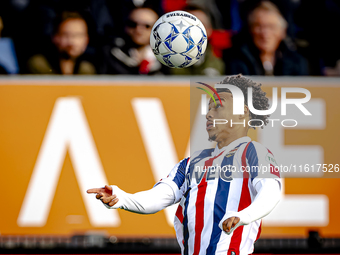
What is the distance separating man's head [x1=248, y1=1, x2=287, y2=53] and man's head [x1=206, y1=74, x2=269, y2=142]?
2786 mm

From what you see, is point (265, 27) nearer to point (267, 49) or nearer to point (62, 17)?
point (267, 49)

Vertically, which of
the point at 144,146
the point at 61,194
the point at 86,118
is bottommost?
the point at 61,194

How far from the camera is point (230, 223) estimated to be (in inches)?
105

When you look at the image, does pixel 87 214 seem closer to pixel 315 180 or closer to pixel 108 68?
pixel 108 68

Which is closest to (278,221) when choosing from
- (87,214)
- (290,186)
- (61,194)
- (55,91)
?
(290,186)

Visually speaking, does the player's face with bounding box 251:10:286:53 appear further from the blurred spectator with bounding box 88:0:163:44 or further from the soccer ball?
the soccer ball

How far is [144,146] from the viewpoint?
5.75 meters

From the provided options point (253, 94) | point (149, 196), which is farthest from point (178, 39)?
point (149, 196)

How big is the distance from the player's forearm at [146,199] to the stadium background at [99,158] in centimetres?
236

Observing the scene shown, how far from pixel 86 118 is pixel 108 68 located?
0.72 m

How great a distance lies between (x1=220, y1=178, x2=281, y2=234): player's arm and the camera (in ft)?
8.79

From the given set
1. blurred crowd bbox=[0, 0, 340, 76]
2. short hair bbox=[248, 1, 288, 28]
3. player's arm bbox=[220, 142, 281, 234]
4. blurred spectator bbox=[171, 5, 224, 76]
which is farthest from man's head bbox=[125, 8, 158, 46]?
player's arm bbox=[220, 142, 281, 234]

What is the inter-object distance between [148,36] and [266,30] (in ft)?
5.29

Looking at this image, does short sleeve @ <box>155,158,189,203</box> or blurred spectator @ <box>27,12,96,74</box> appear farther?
blurred spectator @ <box>27,12,96,74</box>
